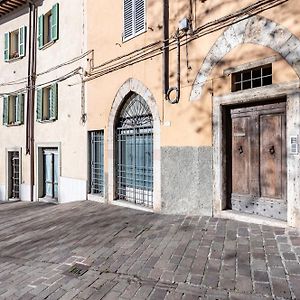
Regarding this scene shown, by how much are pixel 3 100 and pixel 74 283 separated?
12.6 metres

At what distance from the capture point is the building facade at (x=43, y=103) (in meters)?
10.3

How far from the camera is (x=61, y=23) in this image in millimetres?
11078

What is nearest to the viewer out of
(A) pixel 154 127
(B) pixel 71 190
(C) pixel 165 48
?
(C) pixel 165 48

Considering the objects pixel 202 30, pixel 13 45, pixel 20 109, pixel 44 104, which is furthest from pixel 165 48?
pixel 13 45

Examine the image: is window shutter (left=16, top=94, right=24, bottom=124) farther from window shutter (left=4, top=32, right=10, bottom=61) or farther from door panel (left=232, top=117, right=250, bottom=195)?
door panel (left=232, top=117, right=250, bottom=195)

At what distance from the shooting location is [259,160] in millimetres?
5535

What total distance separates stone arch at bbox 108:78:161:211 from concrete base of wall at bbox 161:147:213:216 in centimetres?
20

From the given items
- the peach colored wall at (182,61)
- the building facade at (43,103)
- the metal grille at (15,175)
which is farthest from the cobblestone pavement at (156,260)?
the metal grille at (15,175)

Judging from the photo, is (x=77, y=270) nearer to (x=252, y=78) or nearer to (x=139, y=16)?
(x=252, y=78)

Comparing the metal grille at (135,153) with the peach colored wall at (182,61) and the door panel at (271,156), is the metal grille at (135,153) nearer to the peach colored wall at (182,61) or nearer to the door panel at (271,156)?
the peach colored wall at (182,61)

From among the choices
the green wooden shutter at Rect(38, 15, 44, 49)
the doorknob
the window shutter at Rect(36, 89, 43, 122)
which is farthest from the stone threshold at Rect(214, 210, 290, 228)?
the green wooden shutter at Rect(38, 15, 44, 49)

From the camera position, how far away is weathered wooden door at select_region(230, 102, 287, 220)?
17.1 ft

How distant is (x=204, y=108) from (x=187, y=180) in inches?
63.1

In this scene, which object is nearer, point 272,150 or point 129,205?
point 272,150
